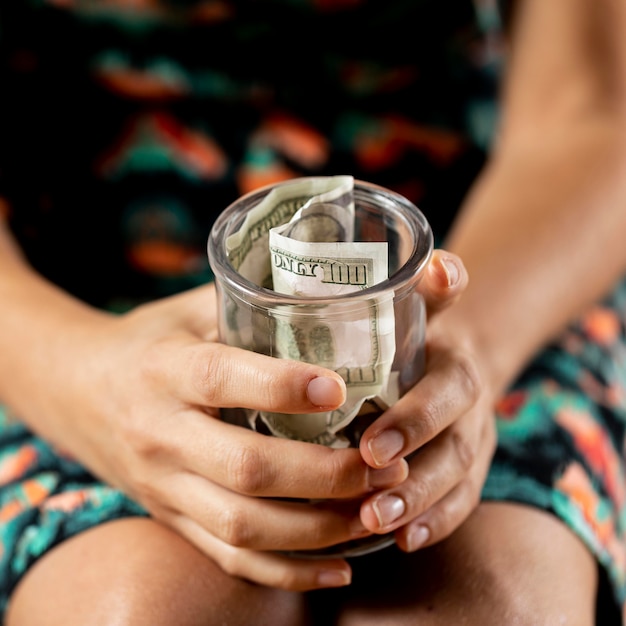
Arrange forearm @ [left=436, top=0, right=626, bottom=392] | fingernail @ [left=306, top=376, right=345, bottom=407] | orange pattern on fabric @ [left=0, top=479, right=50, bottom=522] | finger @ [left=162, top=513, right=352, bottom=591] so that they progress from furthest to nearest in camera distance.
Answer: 1. forearm @ [left=436, top=0, right=626, bottom=392]
2. orange pattern on fabric @ [left=0, top=479, right=50, bottom=522]
3. finger @ [left=162, top=513, right=352, bottom=591]
4. fingernail @ [left=306, top=376, right=345, bottom=407]

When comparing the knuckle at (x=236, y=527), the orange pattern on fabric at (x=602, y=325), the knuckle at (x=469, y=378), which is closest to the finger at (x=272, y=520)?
the knuckle at (x=236, y=527)

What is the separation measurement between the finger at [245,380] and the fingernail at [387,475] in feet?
0.25

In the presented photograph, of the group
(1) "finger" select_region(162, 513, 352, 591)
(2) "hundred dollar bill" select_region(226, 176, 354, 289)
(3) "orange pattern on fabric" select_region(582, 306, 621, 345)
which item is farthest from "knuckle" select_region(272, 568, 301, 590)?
(3) "orange pattern on fabric" select_region(582, 306, 621, 345)

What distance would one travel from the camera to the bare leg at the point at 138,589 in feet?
1.92

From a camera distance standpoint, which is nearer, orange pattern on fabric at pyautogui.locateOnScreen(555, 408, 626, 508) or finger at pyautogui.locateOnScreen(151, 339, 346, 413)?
finger at pyautogui.locateOnScreen(151, 339, 346, 413)

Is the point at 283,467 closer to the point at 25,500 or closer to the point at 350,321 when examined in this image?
the point at 350,321

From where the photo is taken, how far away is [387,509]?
0.54 meters

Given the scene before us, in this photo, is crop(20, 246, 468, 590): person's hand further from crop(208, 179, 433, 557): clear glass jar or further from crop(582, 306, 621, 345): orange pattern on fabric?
crop(582, 306, 621, 345): orange pattern on fabric

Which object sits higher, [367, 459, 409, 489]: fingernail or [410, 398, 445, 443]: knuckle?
[410, 398, 445, 443]: knuckle

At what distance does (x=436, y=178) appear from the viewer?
963 millimetres

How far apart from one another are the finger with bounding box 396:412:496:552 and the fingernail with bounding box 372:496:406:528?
40 millimetres

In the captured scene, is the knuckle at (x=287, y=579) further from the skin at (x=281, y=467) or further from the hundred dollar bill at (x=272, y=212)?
the hundred dollar bill at (x=272, y=212)

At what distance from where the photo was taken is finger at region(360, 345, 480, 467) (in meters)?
0.52

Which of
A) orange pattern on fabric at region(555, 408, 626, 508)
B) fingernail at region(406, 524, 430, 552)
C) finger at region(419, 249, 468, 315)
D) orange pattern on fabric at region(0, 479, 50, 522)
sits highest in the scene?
finger at region(419, 249, 468, 315)
